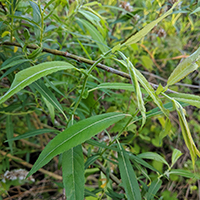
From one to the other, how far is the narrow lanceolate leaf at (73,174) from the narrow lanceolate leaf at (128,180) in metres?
0.15

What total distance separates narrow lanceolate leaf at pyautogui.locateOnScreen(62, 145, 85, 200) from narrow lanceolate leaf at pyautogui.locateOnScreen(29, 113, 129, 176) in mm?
69

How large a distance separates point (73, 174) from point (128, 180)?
190mm

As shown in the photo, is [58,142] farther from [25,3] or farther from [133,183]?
[25,3]

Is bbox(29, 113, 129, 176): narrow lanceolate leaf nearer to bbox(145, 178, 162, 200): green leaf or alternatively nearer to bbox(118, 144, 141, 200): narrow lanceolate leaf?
bbox(118, 144, 141, 200): narrow lanceolate leaf

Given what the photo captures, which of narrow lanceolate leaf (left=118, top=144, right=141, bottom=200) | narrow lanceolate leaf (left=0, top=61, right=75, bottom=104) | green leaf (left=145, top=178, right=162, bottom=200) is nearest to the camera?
narrow lanceolate leaf (left=0, top=61, right=75, bottom=104)

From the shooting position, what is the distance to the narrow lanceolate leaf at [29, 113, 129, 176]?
0.39 metres

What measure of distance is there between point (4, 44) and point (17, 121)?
66 centimetres

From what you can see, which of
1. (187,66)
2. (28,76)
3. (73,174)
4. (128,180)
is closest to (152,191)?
(128,180)

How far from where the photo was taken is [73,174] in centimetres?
42

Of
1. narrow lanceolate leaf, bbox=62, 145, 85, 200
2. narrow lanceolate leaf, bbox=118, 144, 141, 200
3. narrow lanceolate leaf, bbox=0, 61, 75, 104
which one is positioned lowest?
narrow lanceolate leaf, bbox=118, 144, 141, 200

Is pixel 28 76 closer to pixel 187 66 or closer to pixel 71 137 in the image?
pixel 71 137

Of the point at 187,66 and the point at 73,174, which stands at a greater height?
the point at 187,66

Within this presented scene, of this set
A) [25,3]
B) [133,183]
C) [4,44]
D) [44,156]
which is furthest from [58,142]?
[25,3]

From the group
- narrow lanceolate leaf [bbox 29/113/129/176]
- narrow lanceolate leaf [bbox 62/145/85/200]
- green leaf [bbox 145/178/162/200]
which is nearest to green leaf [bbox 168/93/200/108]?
narrow lanceolate leaf [bbox 29/113/129/176]
